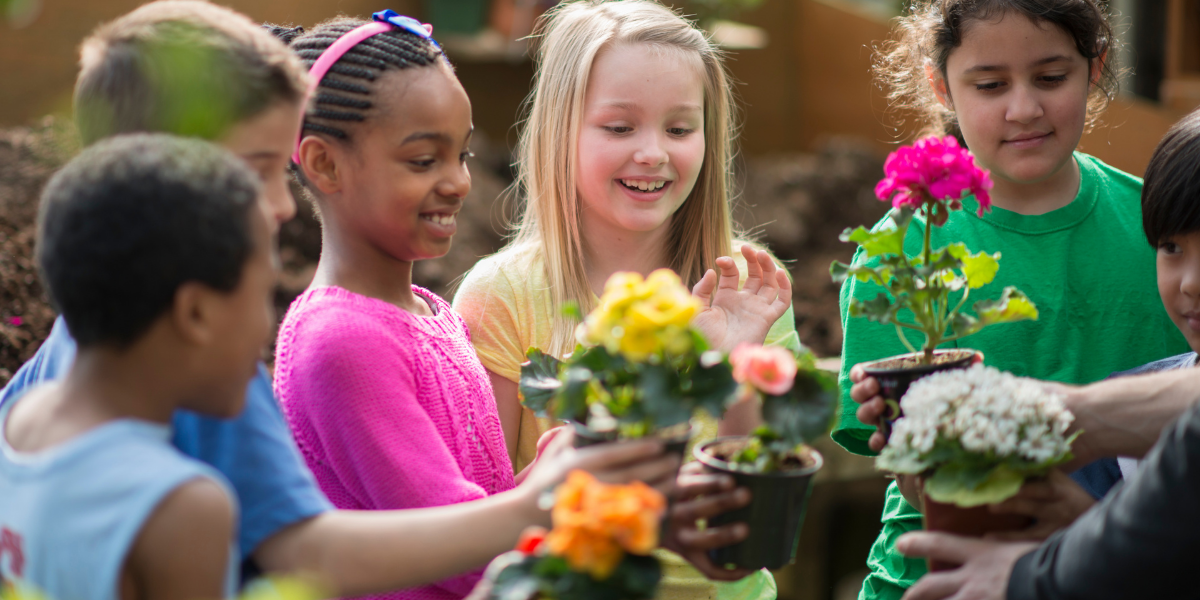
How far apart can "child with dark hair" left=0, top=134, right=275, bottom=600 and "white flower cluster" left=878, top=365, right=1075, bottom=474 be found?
1.03 metres

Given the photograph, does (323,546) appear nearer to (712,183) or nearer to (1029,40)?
(712,183)

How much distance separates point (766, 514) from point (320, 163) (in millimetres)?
1045

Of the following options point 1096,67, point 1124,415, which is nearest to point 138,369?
point 1124,415

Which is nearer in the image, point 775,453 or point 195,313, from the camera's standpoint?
point 195,313

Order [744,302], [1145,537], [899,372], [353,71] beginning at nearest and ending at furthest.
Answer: [1145,537]
[899,372]
[353,71]
[744,302]

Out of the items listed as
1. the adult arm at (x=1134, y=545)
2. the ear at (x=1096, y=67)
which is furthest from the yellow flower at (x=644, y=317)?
the ear at (x=1096, y=67)

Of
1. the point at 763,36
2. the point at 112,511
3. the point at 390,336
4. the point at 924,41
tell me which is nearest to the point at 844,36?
the point at 763,36

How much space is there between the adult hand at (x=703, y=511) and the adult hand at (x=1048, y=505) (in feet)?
1.53

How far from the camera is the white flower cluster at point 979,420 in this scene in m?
1.50

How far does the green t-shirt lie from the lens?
7.32ft

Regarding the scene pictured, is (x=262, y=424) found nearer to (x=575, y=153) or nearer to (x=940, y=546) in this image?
(x=940, y=546)

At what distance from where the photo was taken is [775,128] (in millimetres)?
9258

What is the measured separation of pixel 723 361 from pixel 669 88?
117 cm

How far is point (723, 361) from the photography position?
1.38 metres
